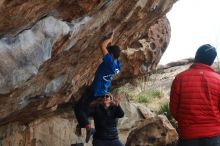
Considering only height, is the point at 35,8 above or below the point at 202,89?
above

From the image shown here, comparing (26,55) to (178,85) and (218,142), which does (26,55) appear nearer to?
(178,85)

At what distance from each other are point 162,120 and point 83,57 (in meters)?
2.81

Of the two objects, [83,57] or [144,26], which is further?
[144,26]

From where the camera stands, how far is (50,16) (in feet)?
20.5

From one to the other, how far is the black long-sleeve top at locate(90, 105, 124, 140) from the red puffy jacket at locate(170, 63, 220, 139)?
1282 mm

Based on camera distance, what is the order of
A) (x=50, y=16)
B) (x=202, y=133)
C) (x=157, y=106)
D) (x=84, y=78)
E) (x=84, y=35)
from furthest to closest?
(x=157, y=106) < (x=84, y=78) < (x=84, y=35) < (x=50, y=16) < (x=202, y=133)

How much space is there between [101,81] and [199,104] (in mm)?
1868

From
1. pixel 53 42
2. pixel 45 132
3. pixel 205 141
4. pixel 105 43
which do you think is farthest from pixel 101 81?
pixel 45 132

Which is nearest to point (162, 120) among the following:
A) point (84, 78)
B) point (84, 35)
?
point (84, 78)

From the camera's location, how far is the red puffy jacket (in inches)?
231

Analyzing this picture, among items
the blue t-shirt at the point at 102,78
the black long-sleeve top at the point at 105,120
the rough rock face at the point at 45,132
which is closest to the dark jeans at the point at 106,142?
the black long-sleeve top at the point at 105,120

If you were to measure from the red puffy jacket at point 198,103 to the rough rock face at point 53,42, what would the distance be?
1.66 m

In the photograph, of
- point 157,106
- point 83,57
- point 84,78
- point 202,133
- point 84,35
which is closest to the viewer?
point 202,133

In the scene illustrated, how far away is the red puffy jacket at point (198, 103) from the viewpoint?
19.2 ft
